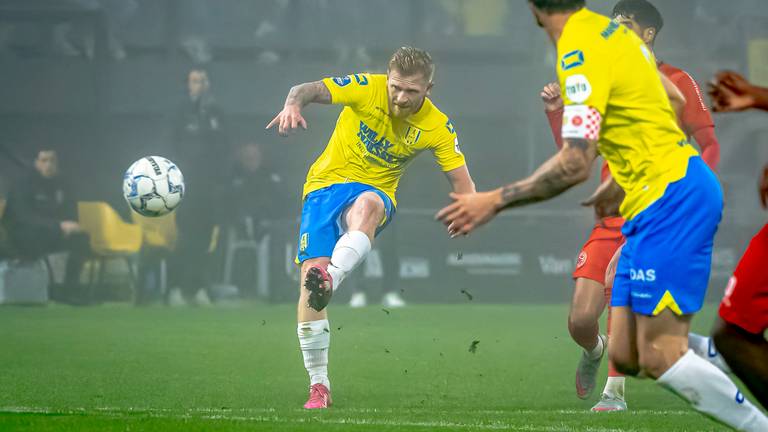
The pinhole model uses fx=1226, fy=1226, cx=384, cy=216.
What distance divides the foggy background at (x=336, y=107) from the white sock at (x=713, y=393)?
11072 mm

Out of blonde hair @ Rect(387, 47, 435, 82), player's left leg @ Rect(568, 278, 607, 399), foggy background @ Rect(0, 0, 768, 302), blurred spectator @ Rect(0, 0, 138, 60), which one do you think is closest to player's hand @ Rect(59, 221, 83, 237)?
foggy background @ Rect(0, 0, 768, 302)

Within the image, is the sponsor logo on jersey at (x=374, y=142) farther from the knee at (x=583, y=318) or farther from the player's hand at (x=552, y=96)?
the knee at (x=583, y=318)

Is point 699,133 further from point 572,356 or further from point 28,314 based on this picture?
point 28,314

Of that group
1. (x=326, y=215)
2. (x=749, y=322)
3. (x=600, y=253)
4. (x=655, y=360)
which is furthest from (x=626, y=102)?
(x=326, y=215)

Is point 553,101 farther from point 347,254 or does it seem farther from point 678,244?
point 678,244

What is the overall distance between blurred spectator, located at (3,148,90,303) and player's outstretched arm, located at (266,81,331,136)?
868cm

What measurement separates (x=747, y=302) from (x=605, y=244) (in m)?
1.89

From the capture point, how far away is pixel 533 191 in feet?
15.2

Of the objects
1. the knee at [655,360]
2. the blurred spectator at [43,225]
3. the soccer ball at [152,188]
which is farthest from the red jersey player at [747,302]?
the blurred spectator at [43,225]

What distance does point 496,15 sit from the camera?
1661 cm

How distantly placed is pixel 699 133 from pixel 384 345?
4767 millimetres

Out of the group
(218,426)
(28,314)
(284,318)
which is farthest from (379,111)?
(28,314)

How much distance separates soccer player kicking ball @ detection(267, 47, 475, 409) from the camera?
7004mm

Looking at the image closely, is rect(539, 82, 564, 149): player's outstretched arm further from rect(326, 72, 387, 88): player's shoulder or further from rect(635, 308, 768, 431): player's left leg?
rect(635, 308, 768, 431): player's left leg
